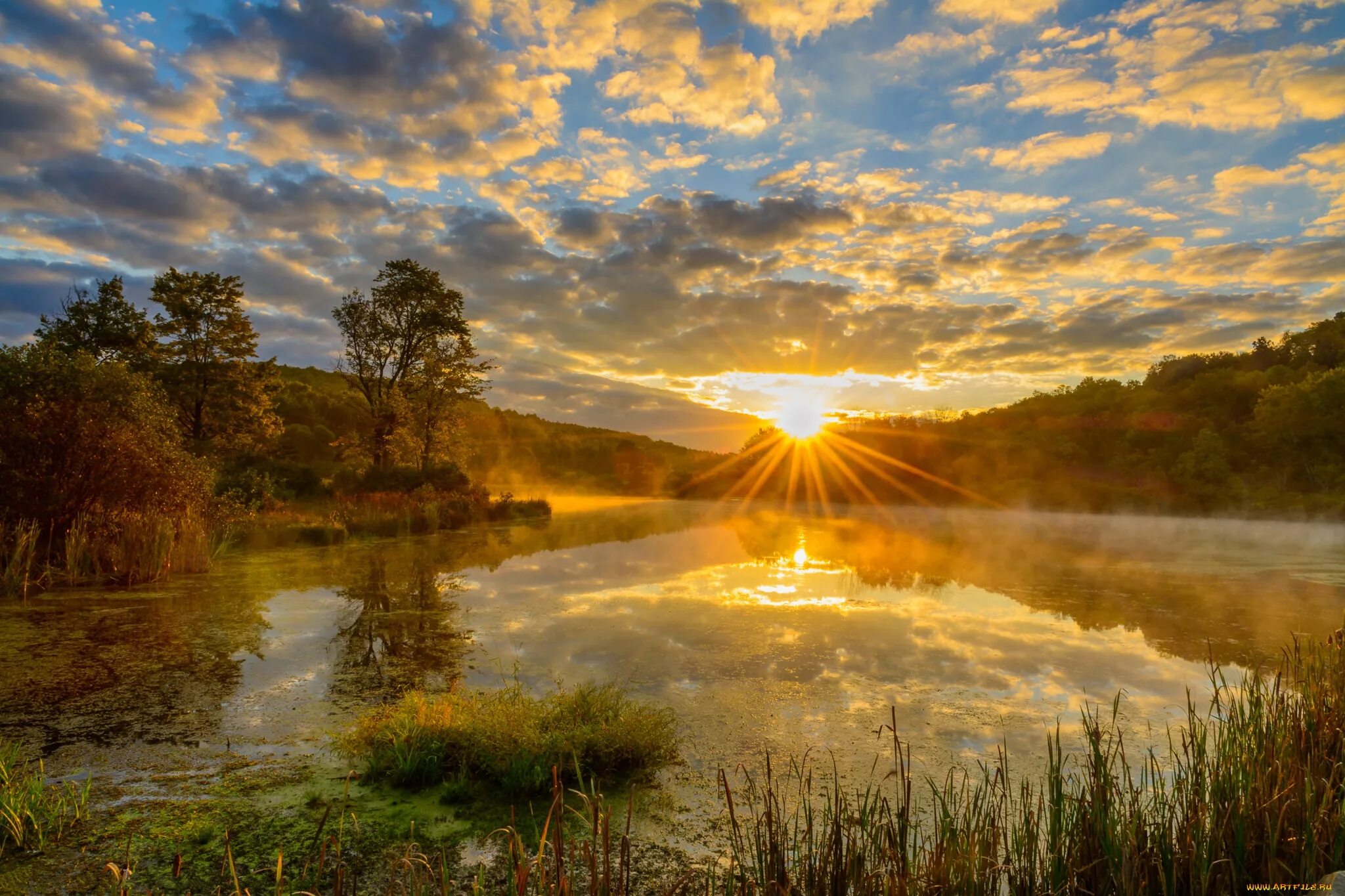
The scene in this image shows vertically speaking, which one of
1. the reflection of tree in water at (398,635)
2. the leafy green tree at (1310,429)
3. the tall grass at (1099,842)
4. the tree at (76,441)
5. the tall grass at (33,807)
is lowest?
the reflection of tree in water at (398,635)

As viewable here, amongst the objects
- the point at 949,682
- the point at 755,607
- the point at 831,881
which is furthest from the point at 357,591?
the point at 831,881

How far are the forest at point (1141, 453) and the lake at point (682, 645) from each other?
21146 millimetres

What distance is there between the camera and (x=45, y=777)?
4512mm

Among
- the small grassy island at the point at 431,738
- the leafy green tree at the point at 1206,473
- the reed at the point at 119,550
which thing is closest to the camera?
the small grassy island at the point at 431,738

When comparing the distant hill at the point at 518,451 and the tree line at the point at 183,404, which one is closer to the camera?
the tree line at the point at 183,404

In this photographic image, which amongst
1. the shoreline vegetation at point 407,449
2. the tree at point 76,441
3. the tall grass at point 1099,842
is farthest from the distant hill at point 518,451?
the tall grass at point 1099,842

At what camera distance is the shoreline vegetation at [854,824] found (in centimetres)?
282

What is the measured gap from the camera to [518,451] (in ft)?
236

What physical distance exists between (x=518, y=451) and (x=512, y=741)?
68.9 m

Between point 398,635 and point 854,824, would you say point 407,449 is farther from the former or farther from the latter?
point 854,824

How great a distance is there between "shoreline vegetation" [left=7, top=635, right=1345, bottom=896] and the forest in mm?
36178

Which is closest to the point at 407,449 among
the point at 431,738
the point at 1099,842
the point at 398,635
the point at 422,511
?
the point at 422,511

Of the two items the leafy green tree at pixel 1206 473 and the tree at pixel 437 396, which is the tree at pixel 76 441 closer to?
the tree at pixel 437 396

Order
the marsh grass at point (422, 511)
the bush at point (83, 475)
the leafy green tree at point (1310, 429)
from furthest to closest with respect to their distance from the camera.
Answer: the leafy green tree at point (1310, 429) < the marsh grass at point (422, 511) < the bush at point (83, 475)
